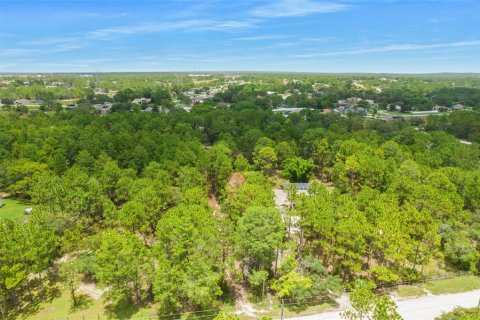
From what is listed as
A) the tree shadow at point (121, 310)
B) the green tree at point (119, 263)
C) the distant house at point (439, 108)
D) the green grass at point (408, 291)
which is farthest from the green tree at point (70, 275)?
the distant house at point (439, 108)

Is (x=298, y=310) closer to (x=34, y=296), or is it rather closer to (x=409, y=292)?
(x=409, y=292)

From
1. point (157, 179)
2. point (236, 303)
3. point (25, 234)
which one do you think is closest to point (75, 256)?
point (25, 234)

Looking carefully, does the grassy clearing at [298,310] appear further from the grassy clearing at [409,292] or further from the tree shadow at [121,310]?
the tree shadow at [121,310]

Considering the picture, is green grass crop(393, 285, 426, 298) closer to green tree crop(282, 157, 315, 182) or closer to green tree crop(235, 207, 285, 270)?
green tree crop(235, 207, 285, 270)

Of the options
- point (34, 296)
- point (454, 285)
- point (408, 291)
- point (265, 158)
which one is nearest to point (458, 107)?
point (265, 158)

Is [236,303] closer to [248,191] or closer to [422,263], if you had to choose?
[248,191]

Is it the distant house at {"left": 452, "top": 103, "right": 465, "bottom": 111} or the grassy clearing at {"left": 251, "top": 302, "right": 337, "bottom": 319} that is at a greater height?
the distant house at {"left": 452, "top": 103, "right": 465, "bottom": 111}

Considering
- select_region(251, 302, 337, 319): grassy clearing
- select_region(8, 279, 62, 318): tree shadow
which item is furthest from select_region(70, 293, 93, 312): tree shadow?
select_region(251, 302, 337, 319): grassy clearing
